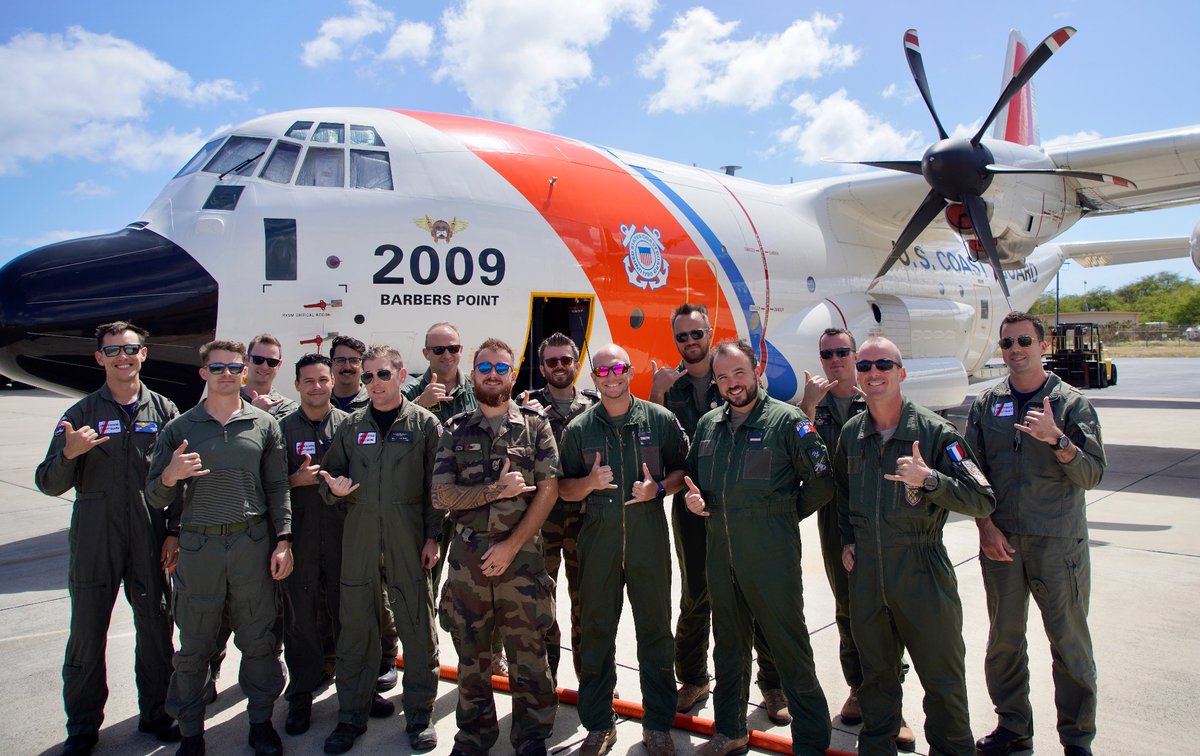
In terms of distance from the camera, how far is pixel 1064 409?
3648 mm

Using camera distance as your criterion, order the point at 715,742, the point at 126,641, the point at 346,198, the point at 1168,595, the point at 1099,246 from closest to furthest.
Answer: the point at 715,742, the point at 126,641, the point at 1168,595, the point at 346,198, the point at 1099,246

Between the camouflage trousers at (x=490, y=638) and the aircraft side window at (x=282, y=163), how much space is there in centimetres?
504

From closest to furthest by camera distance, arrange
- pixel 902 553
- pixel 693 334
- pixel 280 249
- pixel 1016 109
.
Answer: pixel 902 553 → pixel 693 334 → pixel 280 249 → pixel 1016 109

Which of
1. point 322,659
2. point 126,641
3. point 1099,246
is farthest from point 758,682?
point 1099,246

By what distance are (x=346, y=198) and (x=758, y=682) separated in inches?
220

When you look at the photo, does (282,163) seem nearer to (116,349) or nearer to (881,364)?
(116,349)

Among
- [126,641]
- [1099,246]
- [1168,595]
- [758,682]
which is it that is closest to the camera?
[758,682]

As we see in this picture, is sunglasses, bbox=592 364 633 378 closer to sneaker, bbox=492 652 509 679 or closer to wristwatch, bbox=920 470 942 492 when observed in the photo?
wristwatch, bbox=920 470 942 492

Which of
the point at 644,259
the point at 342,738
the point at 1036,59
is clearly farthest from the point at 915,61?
the point at 342,738

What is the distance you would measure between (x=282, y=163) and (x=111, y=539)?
14.8 ft

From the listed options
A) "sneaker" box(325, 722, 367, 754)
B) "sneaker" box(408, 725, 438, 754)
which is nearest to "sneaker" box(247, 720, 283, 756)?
"sneaker" box(325, 722, 367, 754)

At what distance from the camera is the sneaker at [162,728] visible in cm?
387

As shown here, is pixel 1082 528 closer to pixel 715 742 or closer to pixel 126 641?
pixel 715 742

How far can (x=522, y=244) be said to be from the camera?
7.96m
